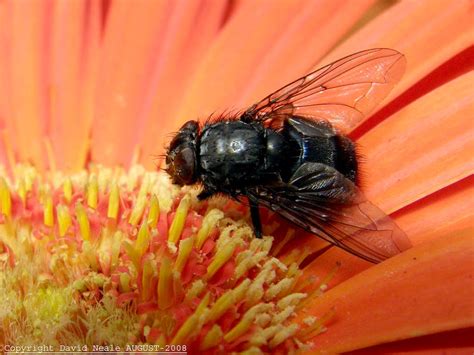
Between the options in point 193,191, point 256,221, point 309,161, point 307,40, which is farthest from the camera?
point 307,40

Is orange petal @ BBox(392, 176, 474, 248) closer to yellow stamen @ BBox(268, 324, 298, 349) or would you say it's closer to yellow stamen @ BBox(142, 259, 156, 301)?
yellow stamen @ BBox(268, 324, 298, 349)

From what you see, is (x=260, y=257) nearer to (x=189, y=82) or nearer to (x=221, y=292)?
(x=221, y=292)

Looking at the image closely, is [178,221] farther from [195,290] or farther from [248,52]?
[248,52]

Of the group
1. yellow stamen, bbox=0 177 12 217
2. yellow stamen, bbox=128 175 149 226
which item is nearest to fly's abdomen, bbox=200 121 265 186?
yellow stamen, bbox=128 175 149 226

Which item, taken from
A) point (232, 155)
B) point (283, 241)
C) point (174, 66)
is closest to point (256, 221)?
point (283, 241)

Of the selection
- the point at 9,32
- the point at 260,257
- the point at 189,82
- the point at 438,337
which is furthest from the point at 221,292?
the point at 9,32

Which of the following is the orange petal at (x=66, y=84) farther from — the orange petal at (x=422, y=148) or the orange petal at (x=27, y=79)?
the orange petal at (x=422, y=148)

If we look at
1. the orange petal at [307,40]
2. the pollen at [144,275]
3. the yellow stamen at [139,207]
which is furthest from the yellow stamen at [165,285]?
the orange petal at [307,40]
